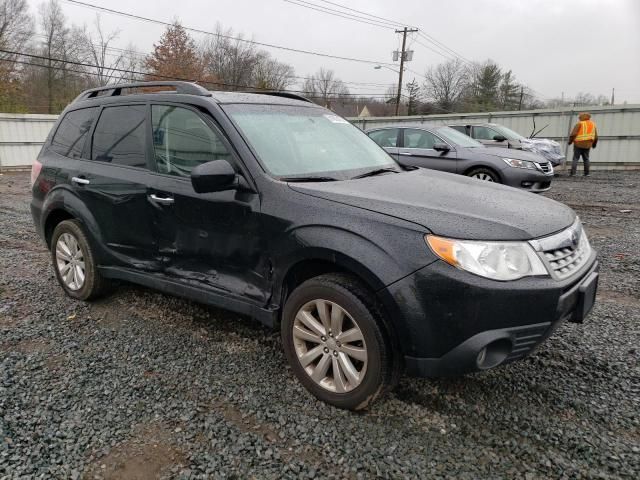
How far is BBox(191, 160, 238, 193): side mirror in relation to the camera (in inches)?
103

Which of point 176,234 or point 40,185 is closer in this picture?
point 176,234

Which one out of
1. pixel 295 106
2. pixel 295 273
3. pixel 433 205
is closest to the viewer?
pixel 433 205

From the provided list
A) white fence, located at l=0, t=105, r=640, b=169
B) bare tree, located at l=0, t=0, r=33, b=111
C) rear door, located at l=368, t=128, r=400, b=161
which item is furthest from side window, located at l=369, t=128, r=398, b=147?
bare tree, located at l=0, t=0, r=33, b=111

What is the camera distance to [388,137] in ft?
32.2

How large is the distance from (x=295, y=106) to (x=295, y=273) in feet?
5.10

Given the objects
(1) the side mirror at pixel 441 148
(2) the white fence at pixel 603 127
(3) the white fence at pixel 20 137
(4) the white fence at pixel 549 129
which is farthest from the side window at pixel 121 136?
(4) the white fence at pixel 549 129

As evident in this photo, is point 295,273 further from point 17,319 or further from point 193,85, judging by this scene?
point 17,319

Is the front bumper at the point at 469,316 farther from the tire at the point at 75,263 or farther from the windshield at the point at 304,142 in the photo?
the tire at the point at 75,263

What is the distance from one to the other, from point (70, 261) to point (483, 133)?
11031mm

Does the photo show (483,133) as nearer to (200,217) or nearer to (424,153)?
(424,153)

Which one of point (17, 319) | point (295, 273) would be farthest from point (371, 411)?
point (17, 319)

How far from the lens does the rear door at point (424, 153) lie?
8873 millimetres

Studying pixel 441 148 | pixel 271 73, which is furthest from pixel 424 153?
pixel 271 73

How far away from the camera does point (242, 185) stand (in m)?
2.76
